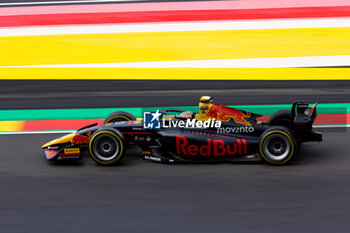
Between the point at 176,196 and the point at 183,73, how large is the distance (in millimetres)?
7973

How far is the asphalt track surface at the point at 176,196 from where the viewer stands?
6043mm

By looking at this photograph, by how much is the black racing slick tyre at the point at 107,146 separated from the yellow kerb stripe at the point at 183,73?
6.30m

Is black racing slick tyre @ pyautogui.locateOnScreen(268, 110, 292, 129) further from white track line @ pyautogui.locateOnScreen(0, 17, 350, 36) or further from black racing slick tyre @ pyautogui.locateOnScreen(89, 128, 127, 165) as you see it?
white track line @ pyautogui.locateOnScreen(0, 17, 350, 36)

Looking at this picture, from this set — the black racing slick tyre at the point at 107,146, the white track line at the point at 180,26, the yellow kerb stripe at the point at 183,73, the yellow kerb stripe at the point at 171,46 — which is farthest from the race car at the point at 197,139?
the white track line at the point at 180,26

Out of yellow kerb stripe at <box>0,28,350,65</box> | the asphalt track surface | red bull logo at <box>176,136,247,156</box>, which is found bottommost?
the asphalt track surface

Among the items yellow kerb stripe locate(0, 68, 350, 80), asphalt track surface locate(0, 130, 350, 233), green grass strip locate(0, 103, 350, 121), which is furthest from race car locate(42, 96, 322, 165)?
yellow kerb stripe locate(0, 68, 350, 80)

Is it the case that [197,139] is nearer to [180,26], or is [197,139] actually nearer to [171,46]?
[171,46]

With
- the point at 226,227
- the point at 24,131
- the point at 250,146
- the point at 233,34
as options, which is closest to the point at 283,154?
the point at 250,146

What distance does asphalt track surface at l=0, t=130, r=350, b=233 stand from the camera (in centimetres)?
604

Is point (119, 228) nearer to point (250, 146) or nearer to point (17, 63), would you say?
point (250, 146)

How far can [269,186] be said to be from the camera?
23.5 feet

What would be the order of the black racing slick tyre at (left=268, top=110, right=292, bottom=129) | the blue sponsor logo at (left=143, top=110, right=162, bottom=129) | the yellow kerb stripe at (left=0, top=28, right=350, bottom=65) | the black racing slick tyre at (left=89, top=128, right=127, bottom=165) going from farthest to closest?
the yellow kerb stripe at (left=0, top=28, right=350, bottom=65) < the black racing slick tyre at (left=268, top=110, right=292, bottom=129) < the blue sponsor logo at (left=143, top=110, right=162, bottom=129) < the black racing slick tyre at (left=89, top=128, right=127, bottom=165)

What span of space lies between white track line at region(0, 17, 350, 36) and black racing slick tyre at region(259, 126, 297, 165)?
33.0 ft

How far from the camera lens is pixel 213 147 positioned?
8.09 m
